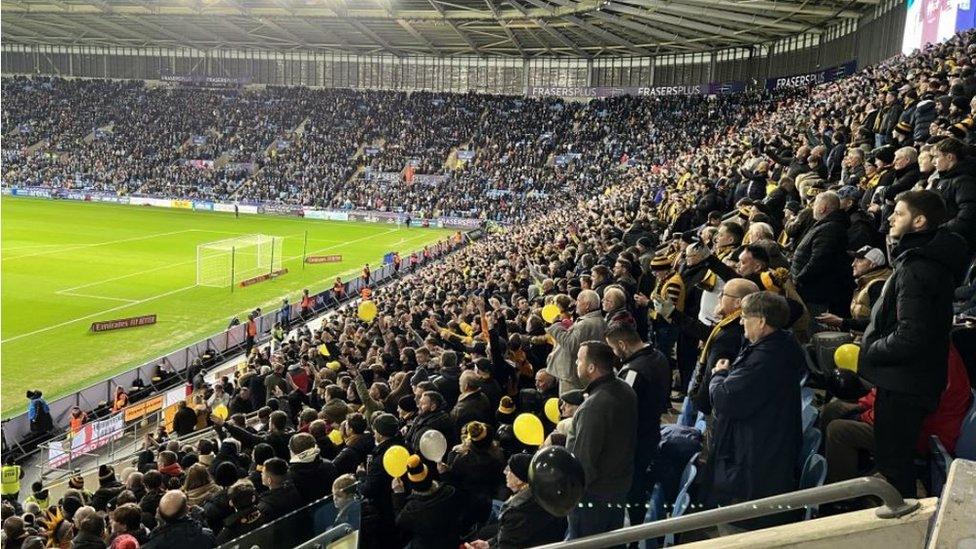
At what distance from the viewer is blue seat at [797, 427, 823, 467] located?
497 centimetres

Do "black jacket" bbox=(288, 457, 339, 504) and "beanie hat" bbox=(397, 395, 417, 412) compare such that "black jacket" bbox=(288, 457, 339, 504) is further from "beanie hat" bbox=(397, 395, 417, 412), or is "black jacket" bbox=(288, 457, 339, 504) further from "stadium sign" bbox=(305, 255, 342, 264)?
"stadium sign" bbox=(305, 255, 342, 264)

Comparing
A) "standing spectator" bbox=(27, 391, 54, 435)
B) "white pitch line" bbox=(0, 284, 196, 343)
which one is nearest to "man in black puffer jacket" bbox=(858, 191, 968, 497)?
"standing spectator" bbox=(27, 391, 54, 435)

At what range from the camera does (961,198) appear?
6543 millimetres

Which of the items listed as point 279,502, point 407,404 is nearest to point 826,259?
point 407,404

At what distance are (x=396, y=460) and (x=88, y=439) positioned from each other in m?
12.4

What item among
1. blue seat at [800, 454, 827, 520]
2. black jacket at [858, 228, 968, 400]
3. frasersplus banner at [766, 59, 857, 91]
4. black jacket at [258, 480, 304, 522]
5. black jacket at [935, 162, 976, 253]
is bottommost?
black jacket at [258, 480, 304, 522]

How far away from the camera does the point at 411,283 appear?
24.9 m

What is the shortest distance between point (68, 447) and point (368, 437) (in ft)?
35.7

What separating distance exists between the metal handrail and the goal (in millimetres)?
30294

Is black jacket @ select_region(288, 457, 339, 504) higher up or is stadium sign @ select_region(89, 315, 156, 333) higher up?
black jacket @ select_region(288, 457, 339, 504)

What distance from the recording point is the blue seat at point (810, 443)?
497cm

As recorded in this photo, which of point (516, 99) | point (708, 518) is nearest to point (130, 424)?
point (708, 518)

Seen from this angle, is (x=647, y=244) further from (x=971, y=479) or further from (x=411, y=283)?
(x=411, y=283)

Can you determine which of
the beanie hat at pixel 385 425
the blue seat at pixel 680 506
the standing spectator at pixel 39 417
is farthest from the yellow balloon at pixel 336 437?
the standing spectator at pixel 39 417
